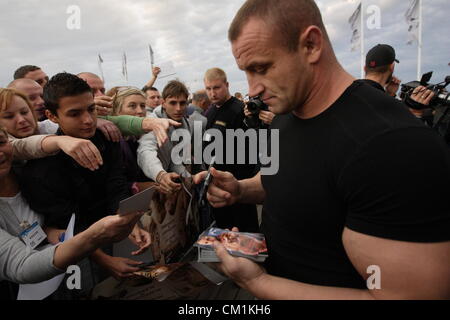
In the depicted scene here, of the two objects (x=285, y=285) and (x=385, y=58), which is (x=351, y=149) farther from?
(x=385, y=58)

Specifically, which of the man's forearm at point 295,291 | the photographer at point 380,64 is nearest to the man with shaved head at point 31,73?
the man's forearm at point 295,291

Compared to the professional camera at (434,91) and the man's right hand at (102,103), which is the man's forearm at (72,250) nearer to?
the man's right hand at (102,103)

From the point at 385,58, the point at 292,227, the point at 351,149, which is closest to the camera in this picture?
the point at 351,149

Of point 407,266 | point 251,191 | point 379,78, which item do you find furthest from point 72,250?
point 379,78

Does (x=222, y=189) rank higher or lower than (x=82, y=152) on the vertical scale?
lower

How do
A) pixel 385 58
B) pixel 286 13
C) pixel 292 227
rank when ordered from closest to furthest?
pixel 286 13, pixel 292 227, pixel 385 58

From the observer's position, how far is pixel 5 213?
149 cm

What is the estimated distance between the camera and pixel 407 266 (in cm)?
79

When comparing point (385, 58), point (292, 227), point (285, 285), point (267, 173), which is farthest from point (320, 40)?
point (385, 58)

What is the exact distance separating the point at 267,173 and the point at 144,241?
89 cm

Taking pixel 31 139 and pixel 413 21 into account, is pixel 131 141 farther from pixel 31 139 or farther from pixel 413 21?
pixel 413 21

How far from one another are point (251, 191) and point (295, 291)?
84 cm

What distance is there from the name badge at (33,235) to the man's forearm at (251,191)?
1212 mm

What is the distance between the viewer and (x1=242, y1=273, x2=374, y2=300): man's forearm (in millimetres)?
964
